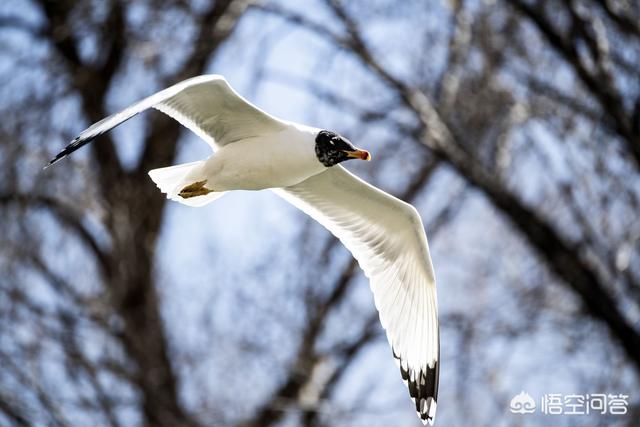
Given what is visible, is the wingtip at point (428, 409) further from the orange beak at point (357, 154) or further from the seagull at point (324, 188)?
the orange beak at point (357, 154)

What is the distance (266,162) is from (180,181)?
0.38 m

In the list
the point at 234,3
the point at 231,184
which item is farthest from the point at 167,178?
the point at 234,3

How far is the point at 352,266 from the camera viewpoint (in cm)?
1006

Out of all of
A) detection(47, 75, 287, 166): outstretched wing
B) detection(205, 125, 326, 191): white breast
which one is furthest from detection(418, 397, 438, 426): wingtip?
detection(47, 75, 287, 166): outstretched wing

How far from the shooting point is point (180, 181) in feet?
17.5

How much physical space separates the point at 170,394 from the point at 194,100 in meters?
4.46

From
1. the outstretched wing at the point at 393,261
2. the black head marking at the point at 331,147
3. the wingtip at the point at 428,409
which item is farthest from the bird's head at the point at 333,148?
the wingtip at the point at 428,409

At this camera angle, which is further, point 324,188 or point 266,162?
point 324,188

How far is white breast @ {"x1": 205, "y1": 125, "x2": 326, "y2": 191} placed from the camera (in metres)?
5.20

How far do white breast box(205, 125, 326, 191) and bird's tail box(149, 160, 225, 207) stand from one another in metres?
0.07

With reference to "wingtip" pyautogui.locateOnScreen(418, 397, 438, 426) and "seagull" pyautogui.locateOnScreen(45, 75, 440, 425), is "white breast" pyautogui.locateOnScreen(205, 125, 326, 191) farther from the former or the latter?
"wingtip" pyautogui.locateOnScreen(418, 397, 438, 426)

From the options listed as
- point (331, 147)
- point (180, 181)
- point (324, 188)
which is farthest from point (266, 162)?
point (324, 188)

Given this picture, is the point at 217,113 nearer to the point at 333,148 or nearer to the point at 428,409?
the point at 333,148

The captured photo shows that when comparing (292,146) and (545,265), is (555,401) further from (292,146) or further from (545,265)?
(292,146)
